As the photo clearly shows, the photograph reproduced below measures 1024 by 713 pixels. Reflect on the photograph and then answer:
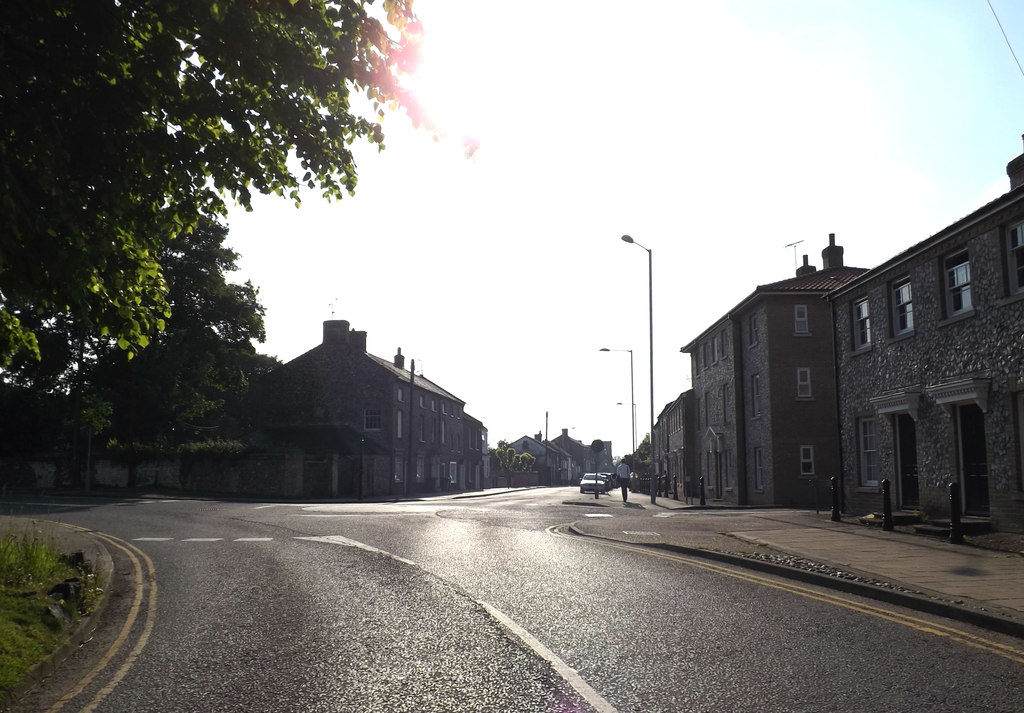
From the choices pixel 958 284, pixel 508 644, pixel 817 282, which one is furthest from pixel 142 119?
pixel 817 282

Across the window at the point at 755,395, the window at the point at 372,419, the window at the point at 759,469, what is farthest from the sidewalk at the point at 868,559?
the window at the point at 372,419

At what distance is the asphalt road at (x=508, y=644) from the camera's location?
19.6 feet

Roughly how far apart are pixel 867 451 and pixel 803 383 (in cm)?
1027

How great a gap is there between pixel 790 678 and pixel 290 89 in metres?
6.92

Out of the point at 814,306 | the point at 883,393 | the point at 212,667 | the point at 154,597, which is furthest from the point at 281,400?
the point at 212,667

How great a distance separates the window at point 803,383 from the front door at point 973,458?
1524cm

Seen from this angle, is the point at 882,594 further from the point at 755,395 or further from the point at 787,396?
the point at 755,395

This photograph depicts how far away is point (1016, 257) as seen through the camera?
16.9m

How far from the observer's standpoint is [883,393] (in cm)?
2234

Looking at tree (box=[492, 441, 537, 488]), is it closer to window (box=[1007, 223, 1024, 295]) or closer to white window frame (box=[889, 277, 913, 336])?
white window frame (box=[889, 277, 913, 336])

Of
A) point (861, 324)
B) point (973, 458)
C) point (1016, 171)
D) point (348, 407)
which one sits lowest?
point (973, 458)

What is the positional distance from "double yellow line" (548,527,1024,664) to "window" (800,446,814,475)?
2056cm

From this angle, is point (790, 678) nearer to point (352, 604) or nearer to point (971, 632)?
point (971, 632)

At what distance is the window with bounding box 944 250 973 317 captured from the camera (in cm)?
1858
